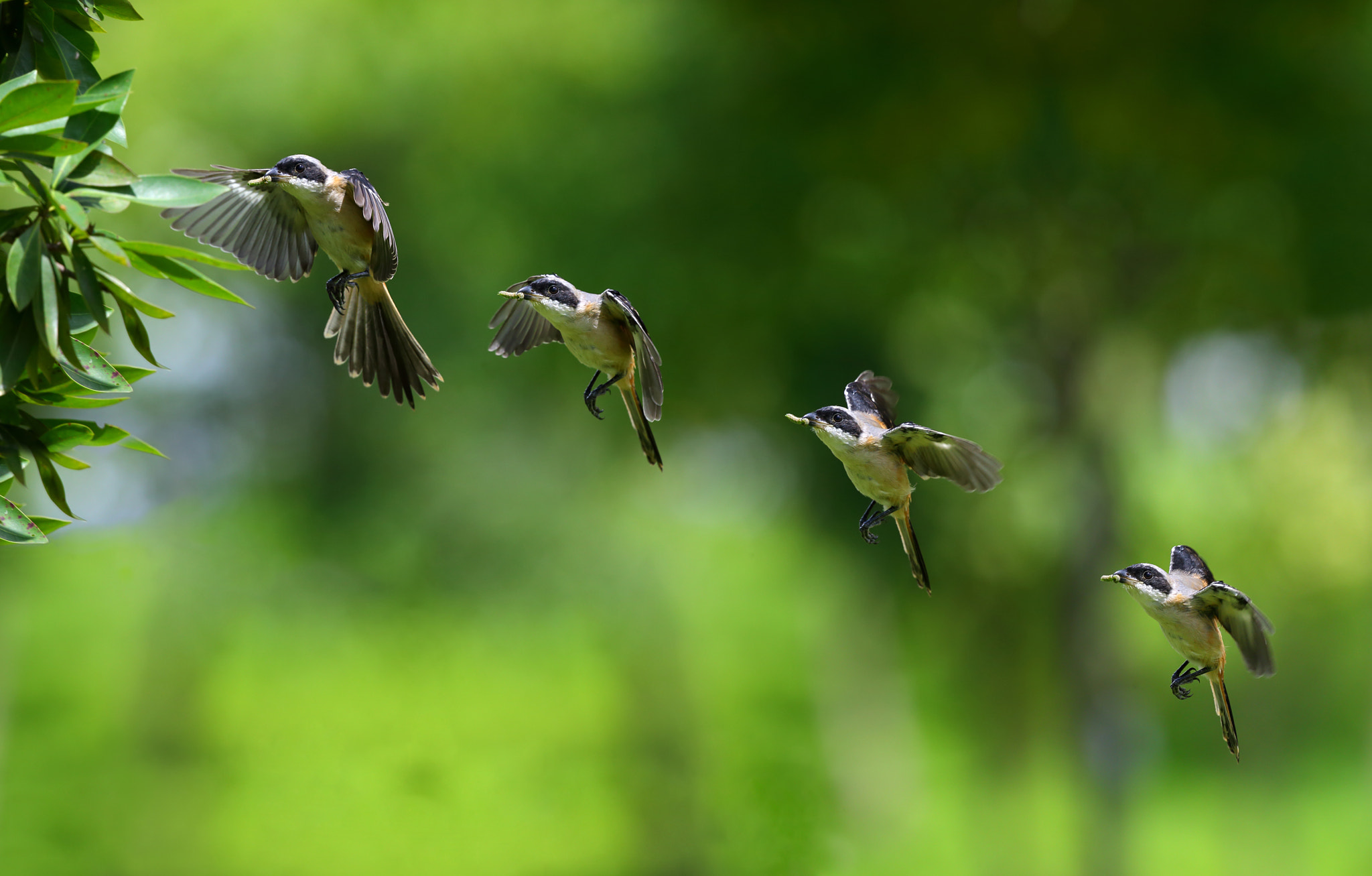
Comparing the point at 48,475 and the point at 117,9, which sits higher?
the point at 117,9

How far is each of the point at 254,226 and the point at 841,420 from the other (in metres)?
0.57

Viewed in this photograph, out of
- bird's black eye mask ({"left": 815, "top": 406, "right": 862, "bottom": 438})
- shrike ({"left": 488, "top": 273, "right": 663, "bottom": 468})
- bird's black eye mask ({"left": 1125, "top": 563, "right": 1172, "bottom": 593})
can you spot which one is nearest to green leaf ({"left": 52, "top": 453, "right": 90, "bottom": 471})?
shrike ({"left": 488, "top": 273, "right": 663, "bottom": 468})

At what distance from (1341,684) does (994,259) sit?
11.1 feet

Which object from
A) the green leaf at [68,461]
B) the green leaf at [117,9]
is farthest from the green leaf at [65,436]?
the green leaf at [117,9]

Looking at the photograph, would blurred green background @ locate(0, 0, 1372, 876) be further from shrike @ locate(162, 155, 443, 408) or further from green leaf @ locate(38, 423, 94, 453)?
shrike @ locate(162, 155, 443, 408)

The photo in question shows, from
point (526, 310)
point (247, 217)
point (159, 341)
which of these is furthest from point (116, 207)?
point (159, 341)

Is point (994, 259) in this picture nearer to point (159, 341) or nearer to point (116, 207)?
point (159, 341)

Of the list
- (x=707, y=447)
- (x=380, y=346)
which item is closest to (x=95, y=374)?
(x=380, y=346)

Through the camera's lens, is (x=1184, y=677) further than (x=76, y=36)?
No

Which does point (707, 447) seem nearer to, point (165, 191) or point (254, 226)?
point (254, 226)

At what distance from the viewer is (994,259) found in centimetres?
A: 499

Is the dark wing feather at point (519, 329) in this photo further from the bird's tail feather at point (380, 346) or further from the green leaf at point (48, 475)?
the green leaf at point (48, 475)

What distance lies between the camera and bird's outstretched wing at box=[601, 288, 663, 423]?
777 millimetres

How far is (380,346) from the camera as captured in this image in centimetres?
84
